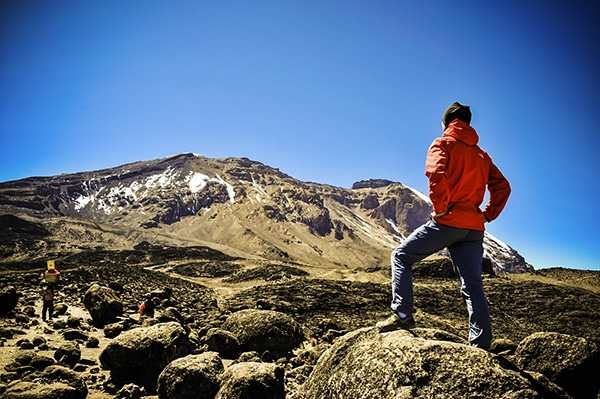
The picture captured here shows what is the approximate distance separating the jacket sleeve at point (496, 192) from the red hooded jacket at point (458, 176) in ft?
1.31

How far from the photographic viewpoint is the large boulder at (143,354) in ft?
35.0

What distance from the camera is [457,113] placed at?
634 cm

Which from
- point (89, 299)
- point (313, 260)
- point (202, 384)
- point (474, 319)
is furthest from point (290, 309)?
point (313, 260)

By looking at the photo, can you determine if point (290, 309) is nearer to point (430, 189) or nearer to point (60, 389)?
point (60, 389)

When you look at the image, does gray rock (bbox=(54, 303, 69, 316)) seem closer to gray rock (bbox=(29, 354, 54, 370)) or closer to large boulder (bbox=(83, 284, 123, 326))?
large boulder (bbox=(83, 284, 123, 326))

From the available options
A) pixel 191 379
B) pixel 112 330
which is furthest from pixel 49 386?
pixel 112 330

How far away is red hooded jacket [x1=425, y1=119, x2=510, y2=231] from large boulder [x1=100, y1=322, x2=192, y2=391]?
859cm

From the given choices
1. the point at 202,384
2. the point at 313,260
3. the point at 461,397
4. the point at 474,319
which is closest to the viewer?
the point at 461,397

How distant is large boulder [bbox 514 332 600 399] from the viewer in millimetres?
8961

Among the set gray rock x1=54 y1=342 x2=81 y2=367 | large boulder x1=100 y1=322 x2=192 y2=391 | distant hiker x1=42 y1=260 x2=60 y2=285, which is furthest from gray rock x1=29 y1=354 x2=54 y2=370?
distant hiker x1=42 y1=260 x2=60 y2=285

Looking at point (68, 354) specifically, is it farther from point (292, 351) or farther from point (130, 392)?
point (292, 351)

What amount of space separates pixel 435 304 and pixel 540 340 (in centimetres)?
2081

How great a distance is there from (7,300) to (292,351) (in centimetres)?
1458

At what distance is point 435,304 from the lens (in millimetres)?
29547
